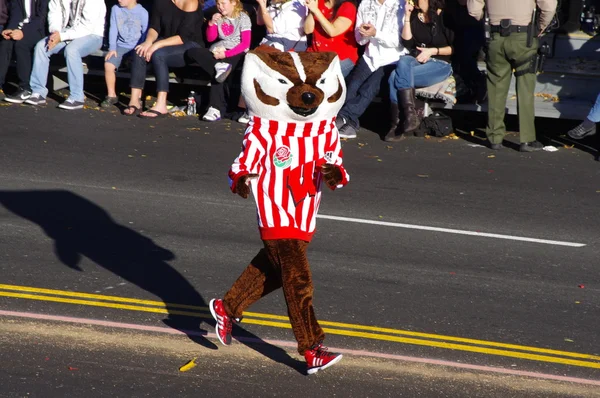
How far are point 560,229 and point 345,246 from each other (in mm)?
2385

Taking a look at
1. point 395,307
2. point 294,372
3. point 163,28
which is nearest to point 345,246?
point 395,307

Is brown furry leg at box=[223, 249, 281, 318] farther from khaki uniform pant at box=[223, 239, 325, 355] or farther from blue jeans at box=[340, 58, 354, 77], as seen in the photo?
blue jeans at box=[340, 58, 354, 77]

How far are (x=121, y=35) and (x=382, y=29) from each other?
→ 410 cm

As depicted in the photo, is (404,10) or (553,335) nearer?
(553,335)

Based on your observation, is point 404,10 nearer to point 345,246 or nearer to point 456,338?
point 345,246

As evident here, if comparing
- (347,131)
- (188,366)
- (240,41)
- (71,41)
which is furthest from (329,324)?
(71,41)

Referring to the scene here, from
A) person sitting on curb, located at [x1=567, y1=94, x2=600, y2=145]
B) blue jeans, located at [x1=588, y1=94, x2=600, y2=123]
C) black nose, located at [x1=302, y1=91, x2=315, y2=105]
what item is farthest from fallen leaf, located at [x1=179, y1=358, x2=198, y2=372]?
blue jeans, located at [x1=588, y1=94, x2=600, y2=123]

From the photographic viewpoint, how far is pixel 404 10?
46.4 feet

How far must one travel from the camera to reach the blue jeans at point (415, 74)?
1399 centimetres

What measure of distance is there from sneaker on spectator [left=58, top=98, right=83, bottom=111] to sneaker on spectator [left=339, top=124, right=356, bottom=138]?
4017 mm

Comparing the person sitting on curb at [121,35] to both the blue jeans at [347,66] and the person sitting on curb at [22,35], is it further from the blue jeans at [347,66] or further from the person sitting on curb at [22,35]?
the blue jeans at [347,66]

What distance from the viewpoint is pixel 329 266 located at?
8.73 meters

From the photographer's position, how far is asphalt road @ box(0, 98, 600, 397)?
6.59 metres

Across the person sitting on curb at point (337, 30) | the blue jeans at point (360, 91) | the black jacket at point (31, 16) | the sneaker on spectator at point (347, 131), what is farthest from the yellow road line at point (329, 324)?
the black jacket at point (31, 16)
